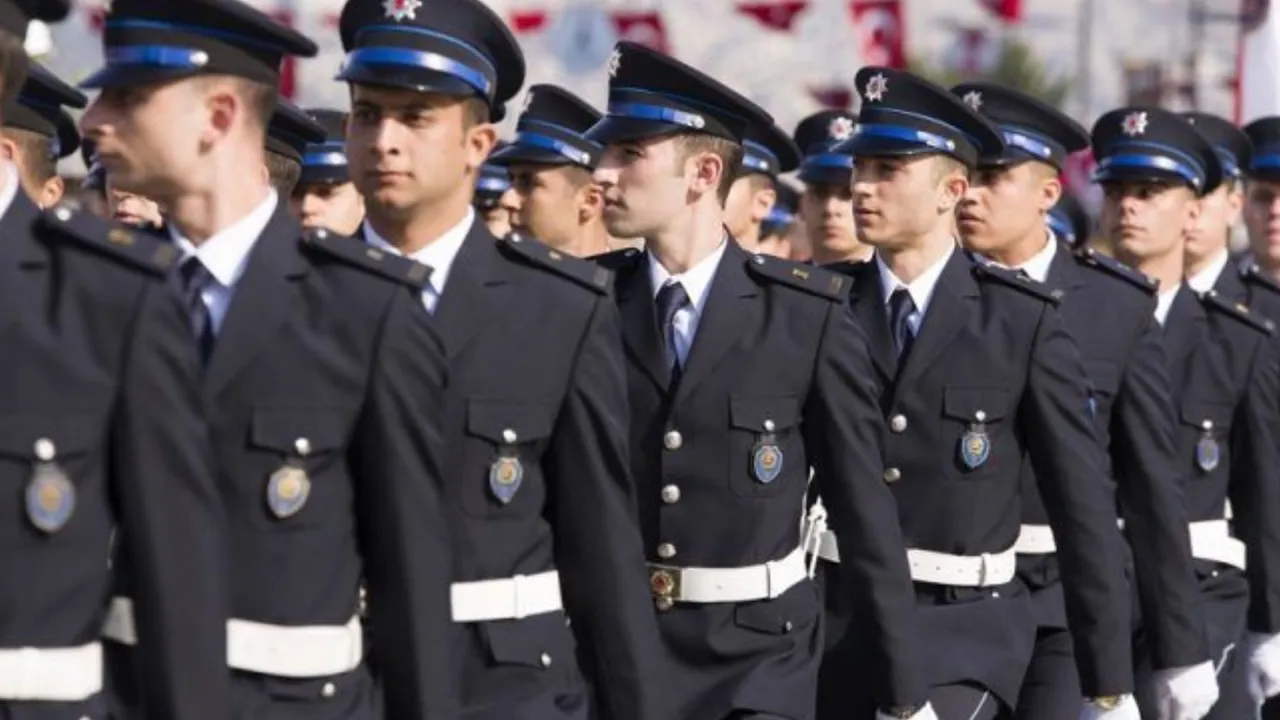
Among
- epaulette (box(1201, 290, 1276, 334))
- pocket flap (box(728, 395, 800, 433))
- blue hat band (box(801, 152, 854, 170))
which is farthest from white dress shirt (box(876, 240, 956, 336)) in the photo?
blue hat band (box(801, 152, 854, 170))

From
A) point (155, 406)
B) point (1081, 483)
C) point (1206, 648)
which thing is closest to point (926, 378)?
point (1081, 483)

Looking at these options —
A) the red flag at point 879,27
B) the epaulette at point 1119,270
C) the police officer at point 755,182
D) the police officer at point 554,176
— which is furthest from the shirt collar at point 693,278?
the red flag at point 879,27

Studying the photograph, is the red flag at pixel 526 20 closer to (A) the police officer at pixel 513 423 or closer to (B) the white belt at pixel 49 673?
(A) the police officer at pixel 513 423

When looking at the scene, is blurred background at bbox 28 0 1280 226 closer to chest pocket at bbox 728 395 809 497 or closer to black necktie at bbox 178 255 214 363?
chest pocket at bbox 728 395 809 497

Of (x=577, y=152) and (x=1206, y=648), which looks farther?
(x=577, y=152)

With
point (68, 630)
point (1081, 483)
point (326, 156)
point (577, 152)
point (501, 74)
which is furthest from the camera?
point (577, 152)

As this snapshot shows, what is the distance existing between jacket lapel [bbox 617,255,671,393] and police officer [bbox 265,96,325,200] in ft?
2.97

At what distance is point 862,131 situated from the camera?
936cm

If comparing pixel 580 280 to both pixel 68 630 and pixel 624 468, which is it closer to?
pixel 624 468

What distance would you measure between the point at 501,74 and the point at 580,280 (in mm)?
586

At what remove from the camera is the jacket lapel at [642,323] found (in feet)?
26.6

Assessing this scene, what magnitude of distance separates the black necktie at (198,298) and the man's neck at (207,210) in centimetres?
6

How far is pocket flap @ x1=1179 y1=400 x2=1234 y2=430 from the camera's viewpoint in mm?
10812

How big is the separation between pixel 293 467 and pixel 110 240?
0.65m
